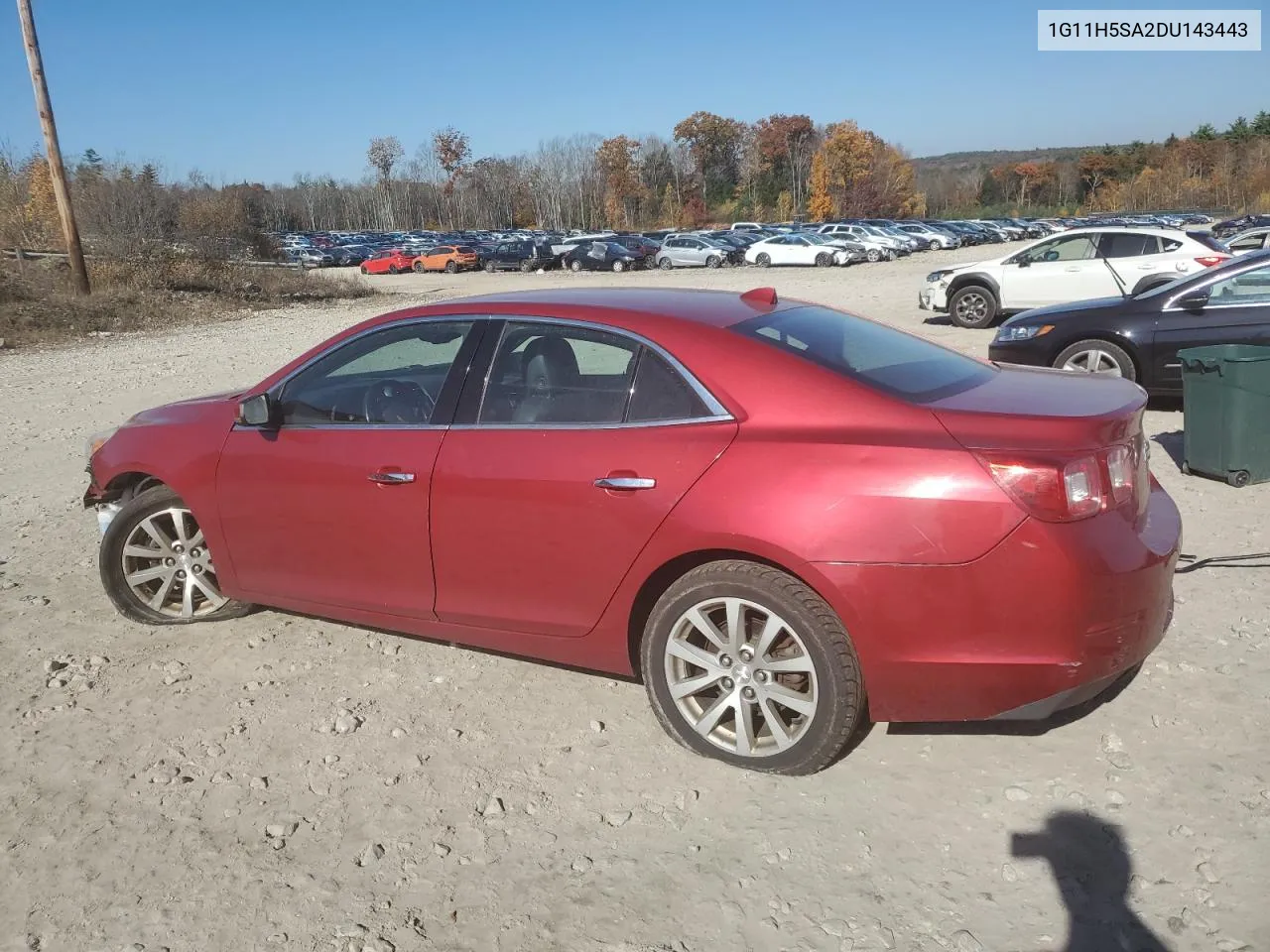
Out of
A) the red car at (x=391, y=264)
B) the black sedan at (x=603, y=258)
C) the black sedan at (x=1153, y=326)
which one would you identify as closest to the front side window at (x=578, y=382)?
the black sedan at (x=1153, y=326)

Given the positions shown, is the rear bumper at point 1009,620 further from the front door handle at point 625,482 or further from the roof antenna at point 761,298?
the roof antenna at point 761,298

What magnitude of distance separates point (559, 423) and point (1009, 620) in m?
1.64

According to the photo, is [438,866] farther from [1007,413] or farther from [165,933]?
[1007,413]

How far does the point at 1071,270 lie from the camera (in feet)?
50.0

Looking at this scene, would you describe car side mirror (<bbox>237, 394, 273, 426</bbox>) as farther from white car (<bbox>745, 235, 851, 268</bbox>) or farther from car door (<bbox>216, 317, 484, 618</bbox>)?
white car (<bbox>745, 235, 851, 268</bbox>)

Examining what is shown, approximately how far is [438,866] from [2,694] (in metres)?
2.40

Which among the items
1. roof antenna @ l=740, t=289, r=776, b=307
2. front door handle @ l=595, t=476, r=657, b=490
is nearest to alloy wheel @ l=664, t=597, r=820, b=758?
front door handle @ l=595, t=476, r=657, b=490

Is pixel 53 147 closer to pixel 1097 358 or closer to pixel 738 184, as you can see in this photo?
pixel 1097 358

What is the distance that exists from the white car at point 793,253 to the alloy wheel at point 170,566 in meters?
39.2

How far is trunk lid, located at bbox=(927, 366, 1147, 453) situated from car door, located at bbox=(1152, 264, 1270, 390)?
17.4 ft

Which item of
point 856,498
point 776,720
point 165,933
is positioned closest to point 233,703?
point 165,933

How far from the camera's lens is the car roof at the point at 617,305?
Result: 3699 mm

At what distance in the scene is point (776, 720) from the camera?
3334 mm

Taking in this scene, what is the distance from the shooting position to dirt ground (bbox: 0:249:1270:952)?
2.77 m
